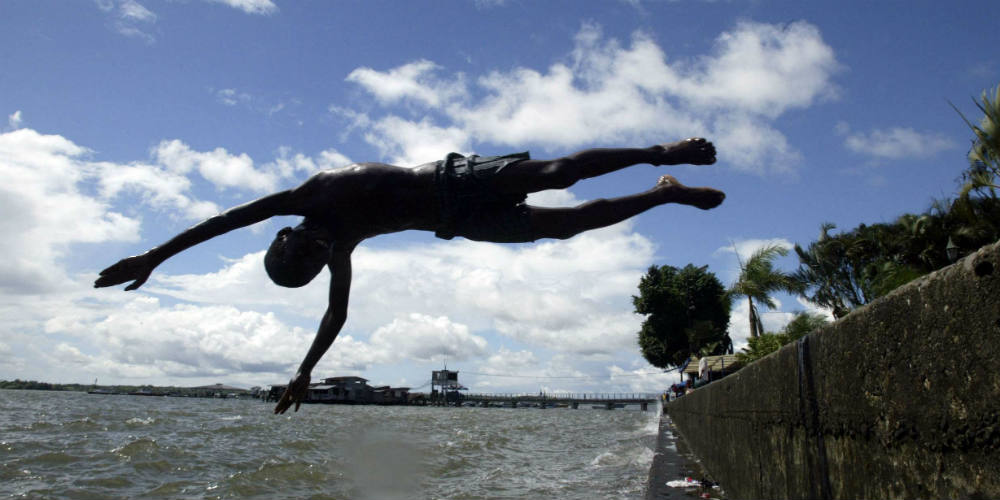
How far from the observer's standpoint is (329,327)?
14.1 ft

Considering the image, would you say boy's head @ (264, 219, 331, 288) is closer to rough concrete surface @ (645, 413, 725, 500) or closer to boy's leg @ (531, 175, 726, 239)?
boy's leg @ (531, 175, 726, 239)

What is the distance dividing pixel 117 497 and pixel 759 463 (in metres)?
8.47

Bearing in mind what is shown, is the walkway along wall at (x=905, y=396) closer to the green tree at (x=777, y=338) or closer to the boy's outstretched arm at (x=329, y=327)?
the boy's outstretched arm at (x=329, y=327)

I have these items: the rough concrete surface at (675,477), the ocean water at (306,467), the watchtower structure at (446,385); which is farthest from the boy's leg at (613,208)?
the watchtower structure at (446,385)

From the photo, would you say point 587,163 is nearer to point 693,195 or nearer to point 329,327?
point 693,195

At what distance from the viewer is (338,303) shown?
14.0 ft

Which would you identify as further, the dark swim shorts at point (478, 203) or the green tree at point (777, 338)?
the green tree at point (777, 338)

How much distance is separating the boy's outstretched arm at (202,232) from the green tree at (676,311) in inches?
1609

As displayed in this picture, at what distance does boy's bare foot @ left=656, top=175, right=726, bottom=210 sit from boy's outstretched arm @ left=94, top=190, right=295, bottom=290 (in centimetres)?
224

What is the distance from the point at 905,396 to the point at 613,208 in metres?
2.04

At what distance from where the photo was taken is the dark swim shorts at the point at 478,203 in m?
3.63

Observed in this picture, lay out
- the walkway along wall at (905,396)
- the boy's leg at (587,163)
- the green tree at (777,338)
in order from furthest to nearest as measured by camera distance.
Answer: the green tree at (777,338) < the boy's leg at (587,163) < the walkway along wall at (905,396)

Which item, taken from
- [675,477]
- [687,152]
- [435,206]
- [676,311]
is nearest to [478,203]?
[435,206]

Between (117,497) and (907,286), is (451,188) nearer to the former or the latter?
(907,286)
